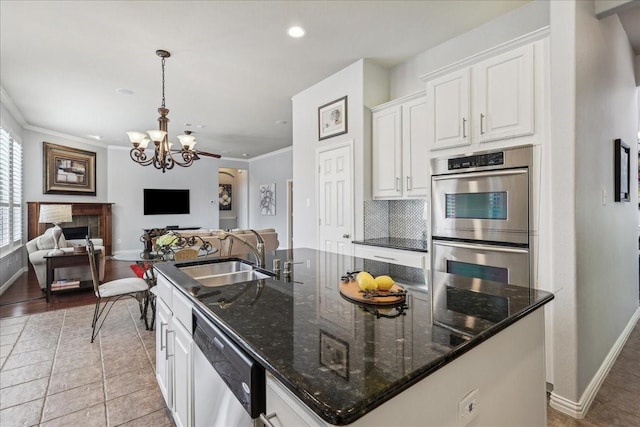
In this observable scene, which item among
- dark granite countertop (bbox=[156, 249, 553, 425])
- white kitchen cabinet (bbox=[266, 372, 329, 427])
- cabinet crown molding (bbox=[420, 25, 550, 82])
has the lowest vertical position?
white kitchen cabinet (bbox=[266, 372, 329, 427])

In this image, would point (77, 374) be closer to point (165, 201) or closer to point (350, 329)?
point (350, 329)

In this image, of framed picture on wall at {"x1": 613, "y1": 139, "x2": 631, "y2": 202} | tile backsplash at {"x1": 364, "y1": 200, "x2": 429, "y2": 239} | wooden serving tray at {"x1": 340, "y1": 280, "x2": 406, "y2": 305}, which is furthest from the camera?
tile backsplash at {"x1": 364, "y1": 200, "x2": 429, "y2": 239}

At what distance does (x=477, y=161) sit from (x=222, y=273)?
206 cm

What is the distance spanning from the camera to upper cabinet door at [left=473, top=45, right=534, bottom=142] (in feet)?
7.24

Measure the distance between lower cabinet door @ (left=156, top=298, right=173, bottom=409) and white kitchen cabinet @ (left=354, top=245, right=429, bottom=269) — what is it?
189cm

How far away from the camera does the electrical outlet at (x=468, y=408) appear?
858 millimetres

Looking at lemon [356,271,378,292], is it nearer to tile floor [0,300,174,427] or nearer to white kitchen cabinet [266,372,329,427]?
white kitchen cabinet [266,372,329,427]

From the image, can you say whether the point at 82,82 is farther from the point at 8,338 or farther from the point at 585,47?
the point at 585,47

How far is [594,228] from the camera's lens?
7.13 feet

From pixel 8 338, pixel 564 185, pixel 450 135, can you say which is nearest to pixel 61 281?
pixel 8 338

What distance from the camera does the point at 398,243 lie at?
3359mm

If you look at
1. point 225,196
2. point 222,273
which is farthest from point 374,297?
point 225,196

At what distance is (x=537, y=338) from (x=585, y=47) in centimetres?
196

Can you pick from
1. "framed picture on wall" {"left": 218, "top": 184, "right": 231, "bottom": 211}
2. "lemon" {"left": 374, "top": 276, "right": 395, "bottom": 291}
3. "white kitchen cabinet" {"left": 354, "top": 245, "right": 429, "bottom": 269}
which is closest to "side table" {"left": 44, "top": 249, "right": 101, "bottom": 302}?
"white kitchen cabinet" {"left": 354, "top": 245, "right": 429, "bottom": 269}
